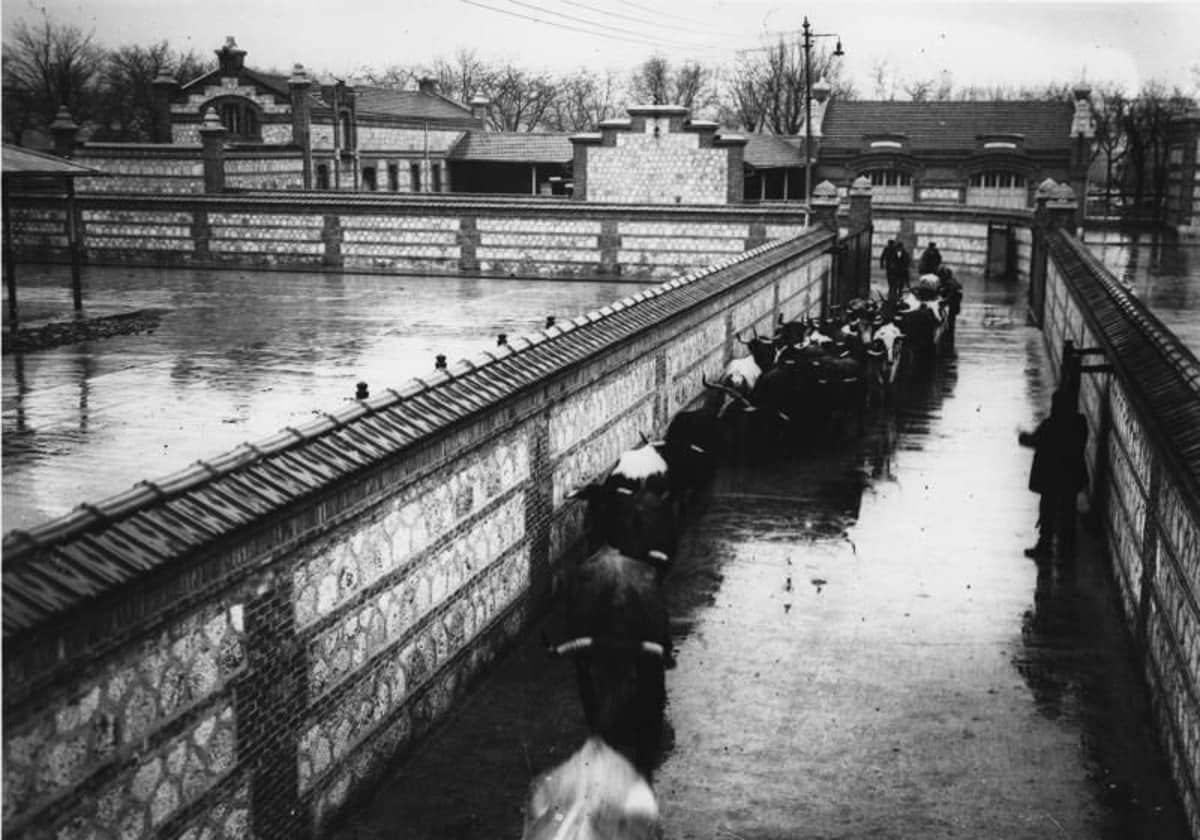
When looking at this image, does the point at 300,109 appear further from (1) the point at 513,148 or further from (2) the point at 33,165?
(2) the point at 33,165

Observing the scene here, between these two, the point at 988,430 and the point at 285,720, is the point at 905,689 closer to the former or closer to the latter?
the point at 285,720

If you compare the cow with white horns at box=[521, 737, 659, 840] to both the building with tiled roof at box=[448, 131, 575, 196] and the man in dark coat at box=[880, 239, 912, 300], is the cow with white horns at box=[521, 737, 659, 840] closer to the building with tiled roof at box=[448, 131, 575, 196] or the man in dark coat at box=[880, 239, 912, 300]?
the man in dark coat at box=[880, 239, 912, 300]

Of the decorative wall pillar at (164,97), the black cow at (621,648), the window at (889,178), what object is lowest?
the black cow at (621,648)

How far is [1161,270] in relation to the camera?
3703 centimetres

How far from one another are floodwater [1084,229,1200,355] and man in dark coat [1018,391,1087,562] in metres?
11.0

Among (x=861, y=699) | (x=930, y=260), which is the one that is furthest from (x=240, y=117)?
(x=861, y=699)

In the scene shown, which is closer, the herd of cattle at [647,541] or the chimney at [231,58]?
the herd of cattle at [647,541]

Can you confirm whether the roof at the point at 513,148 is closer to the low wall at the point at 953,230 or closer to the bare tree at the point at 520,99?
the low wall at the point at 953,230

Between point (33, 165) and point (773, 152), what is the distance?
3795 centimetres

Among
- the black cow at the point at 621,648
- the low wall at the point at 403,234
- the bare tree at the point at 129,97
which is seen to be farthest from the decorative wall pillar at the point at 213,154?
the black cow at the point at 621,648

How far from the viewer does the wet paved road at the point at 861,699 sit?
25.2 ft

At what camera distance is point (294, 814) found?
7.02 m

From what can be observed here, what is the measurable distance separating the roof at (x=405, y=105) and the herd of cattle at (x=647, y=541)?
125 feet

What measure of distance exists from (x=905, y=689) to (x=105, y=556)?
5652mm
